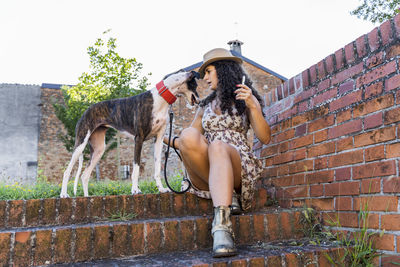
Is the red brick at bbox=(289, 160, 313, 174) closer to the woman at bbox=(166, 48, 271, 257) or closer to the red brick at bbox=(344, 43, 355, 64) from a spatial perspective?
the woman at bbox=(166, 48, 271, 257)

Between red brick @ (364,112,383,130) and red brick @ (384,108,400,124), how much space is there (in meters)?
0.04

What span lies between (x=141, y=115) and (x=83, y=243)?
1622 mm

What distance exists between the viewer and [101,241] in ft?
6.23

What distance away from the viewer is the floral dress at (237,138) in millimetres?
2338

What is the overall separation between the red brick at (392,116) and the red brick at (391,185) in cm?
31

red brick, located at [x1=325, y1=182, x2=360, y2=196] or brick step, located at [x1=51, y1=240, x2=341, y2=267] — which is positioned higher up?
red brick, located at [x1=325, y1=182, x2=360, y2=196]

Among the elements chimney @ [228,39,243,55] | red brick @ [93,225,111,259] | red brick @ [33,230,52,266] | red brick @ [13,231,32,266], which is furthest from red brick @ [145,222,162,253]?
chimney @ [228,39,243,55]

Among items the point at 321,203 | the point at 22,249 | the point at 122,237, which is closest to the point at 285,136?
the point at 321,203

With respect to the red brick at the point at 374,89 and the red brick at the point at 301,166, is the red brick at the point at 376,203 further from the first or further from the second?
the red brick at the point at 374,89

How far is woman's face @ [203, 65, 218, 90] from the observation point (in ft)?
8.85

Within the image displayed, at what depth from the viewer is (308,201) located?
239cm

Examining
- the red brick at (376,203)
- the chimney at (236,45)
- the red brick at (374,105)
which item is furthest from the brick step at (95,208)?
the chimney at (236,45)

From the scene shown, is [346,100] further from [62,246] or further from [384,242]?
[62,246]

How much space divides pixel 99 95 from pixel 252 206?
338 inches
